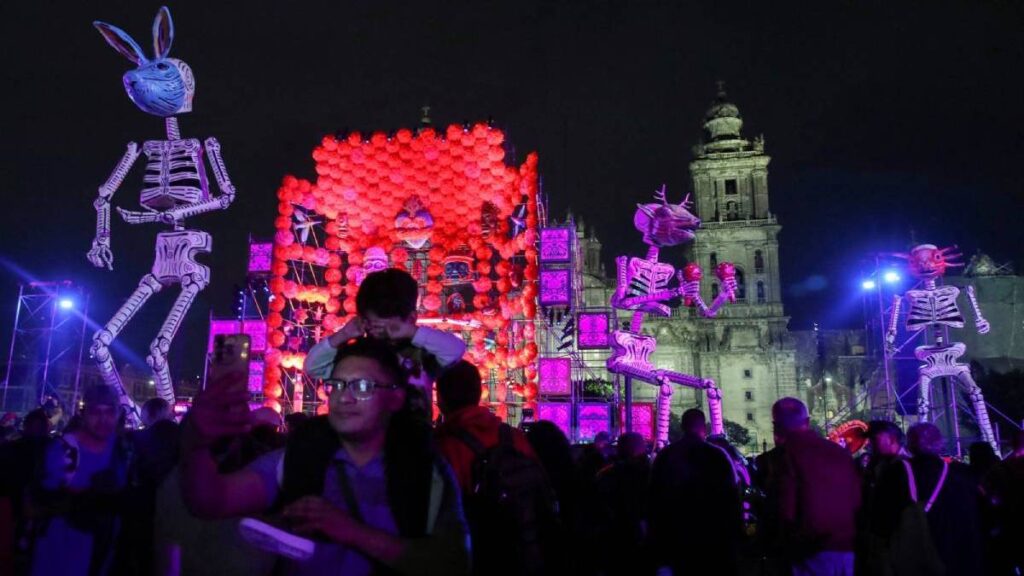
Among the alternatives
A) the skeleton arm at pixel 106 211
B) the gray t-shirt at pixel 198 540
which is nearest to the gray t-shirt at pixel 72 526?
the gray t-shirt at pixel 198 540

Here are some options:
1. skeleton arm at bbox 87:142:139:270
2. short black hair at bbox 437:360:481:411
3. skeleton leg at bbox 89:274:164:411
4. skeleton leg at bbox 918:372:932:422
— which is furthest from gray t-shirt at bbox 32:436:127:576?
skeleton leg at bbox 918:372:932:422

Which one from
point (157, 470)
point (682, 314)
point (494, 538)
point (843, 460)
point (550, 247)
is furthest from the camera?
point (682, 314)

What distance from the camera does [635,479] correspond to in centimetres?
602

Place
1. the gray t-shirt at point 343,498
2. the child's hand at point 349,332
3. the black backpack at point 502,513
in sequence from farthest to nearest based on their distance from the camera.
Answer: the black backpack at point 502,513 < the child's hand at point 349,332 < the gray t-shirt at point 343,498

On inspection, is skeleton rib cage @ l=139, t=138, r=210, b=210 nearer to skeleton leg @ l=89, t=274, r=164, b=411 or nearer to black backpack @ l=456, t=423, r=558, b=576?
skeleton leg @ l=89, t=274, r=164, b=411

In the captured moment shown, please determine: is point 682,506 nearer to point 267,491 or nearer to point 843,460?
point 843,460

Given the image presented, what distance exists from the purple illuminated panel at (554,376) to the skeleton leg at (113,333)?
1025cm

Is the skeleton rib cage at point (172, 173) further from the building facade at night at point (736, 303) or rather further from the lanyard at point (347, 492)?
the building facade at night at point (736, 303)

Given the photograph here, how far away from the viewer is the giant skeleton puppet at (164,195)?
639 inches

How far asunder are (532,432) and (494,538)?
4.16 ft

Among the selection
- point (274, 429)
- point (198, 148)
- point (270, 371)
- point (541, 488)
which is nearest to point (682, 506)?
point (541, 488)

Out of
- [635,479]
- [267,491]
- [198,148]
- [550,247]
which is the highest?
[198,148]

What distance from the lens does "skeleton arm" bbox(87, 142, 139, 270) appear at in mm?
16922

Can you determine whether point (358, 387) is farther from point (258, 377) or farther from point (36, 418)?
point (258, 377)
